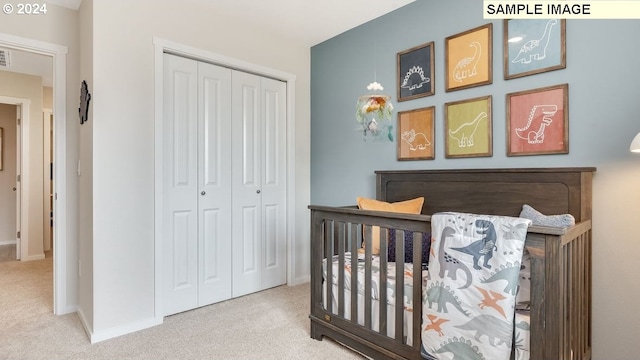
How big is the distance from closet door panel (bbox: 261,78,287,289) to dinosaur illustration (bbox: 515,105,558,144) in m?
1.95

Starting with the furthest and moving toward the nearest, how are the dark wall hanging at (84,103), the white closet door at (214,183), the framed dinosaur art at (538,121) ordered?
the white closet door at (214,183)
the dark wall hanging at (84,103)
the framed dinosaur art at (538,121)

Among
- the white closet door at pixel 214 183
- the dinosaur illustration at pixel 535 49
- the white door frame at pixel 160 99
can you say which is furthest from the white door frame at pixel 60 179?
the dinosaur illustration at pixel 535 49

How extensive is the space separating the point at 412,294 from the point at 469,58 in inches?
60.3

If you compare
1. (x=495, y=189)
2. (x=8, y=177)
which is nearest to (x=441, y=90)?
(x=495, y=189)

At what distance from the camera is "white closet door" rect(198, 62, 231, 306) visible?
266 cm

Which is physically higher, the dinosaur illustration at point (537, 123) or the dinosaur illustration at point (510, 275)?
the dinosaur illustration at point (537, 123)

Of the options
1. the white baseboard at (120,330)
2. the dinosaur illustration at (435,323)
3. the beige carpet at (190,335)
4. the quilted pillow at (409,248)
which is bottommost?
the beige carpet at (190,335)

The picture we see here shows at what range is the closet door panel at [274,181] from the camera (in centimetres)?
306

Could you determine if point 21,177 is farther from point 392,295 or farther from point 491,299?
point 491,299

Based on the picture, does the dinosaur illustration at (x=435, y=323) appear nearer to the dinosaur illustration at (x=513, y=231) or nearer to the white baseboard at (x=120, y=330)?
the dinosaur illustration at (x=513, y=231)

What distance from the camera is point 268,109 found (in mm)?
3076

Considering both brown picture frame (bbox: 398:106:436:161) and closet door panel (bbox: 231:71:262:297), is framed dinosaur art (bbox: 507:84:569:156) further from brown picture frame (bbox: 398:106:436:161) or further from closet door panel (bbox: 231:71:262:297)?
closet door panel (bbox: 231:71:262:297)

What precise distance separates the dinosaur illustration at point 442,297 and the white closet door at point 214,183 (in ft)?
5.87

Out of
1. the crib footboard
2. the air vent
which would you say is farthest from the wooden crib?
the air vent
